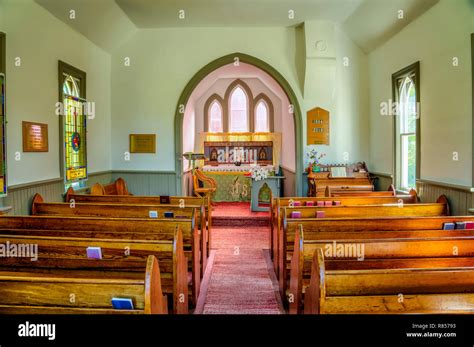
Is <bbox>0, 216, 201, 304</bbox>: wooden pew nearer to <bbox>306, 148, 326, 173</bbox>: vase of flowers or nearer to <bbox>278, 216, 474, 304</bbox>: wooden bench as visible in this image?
<bbox>278, 216, 474, 304</bbox>: wooden bench

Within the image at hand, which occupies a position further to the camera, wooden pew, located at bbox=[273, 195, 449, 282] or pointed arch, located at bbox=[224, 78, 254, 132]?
pointed arch, located at bbox=[224, 78, 254, 132]

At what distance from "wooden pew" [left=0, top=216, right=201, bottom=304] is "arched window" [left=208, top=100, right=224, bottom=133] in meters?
7.58

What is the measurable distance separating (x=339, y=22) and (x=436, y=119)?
3.02 metres

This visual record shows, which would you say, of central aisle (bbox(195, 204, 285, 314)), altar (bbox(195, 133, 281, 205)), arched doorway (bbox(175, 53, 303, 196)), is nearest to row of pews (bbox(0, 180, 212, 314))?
central aisle (bbox(195, 204, 285, 314))

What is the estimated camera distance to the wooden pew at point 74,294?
1.79 meters

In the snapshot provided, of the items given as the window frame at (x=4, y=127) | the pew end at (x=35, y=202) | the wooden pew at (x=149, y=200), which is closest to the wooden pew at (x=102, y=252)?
the window frame at (x=4, y=127)

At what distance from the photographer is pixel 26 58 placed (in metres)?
4.72

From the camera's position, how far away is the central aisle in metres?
3.59

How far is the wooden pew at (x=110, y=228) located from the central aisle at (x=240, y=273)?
32 centimetres

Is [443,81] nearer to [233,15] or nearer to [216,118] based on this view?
[233,15]

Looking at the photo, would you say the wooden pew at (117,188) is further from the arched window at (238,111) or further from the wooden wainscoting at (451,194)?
the wooden wainscoting at (451,194)

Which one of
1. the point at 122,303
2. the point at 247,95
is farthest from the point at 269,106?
the point at 122,303

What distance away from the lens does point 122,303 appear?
70.0 inches
